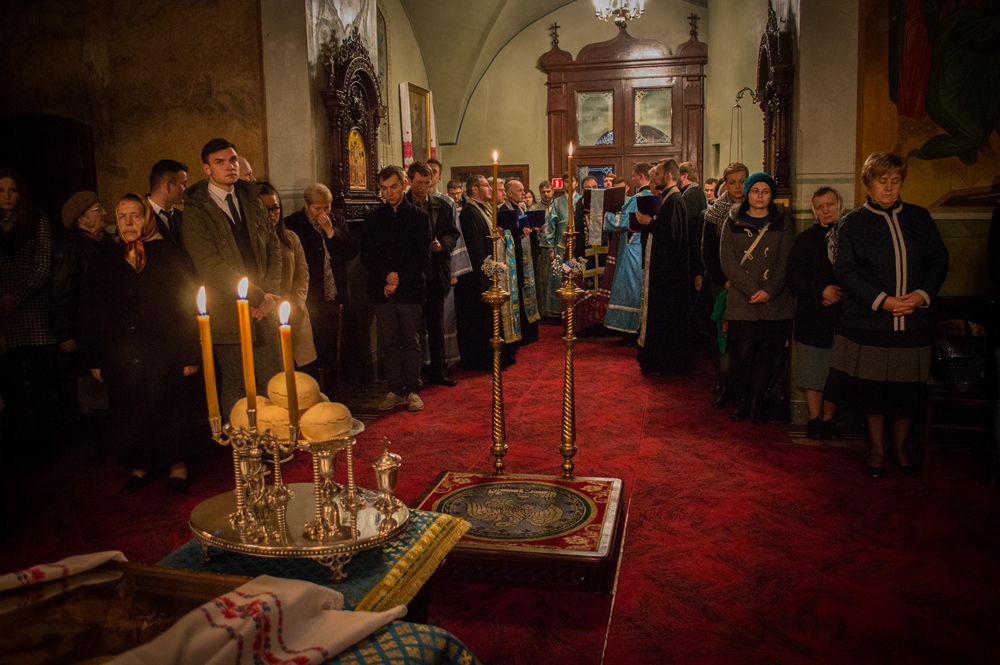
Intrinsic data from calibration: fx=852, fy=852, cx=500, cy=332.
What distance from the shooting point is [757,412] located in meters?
5.76

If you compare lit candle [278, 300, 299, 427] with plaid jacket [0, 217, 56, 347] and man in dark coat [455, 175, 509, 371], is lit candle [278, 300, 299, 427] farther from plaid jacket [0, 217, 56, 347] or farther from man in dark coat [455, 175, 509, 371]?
man in dark coat [455, 175, 509, 371]

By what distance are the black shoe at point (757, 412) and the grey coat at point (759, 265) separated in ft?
1.92

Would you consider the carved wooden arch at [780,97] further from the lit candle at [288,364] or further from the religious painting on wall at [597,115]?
the religious painting on wall at [597,115]

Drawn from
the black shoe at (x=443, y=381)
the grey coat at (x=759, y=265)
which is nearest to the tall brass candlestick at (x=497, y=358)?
the grey coat at (x=759, y=265)

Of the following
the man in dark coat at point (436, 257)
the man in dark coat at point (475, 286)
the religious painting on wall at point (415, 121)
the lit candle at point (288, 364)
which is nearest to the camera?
the lit candle at point (288, 364)

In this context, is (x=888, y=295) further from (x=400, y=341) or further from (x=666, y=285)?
(x=400, y=341)

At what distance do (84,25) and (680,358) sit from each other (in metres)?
5.56

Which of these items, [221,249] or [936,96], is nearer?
[221,249]

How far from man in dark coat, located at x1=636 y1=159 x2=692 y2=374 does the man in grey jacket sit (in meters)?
3.51

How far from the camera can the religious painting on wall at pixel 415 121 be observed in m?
10.8

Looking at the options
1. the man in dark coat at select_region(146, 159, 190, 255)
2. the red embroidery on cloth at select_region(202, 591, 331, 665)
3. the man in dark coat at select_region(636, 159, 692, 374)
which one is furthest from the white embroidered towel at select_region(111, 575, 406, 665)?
the man in dark coat at select_region(636, 159, 692, 374)

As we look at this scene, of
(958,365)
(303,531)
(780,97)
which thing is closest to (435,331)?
(780,97)

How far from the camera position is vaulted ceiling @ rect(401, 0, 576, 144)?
38.0ft

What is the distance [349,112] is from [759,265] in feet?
11.3
